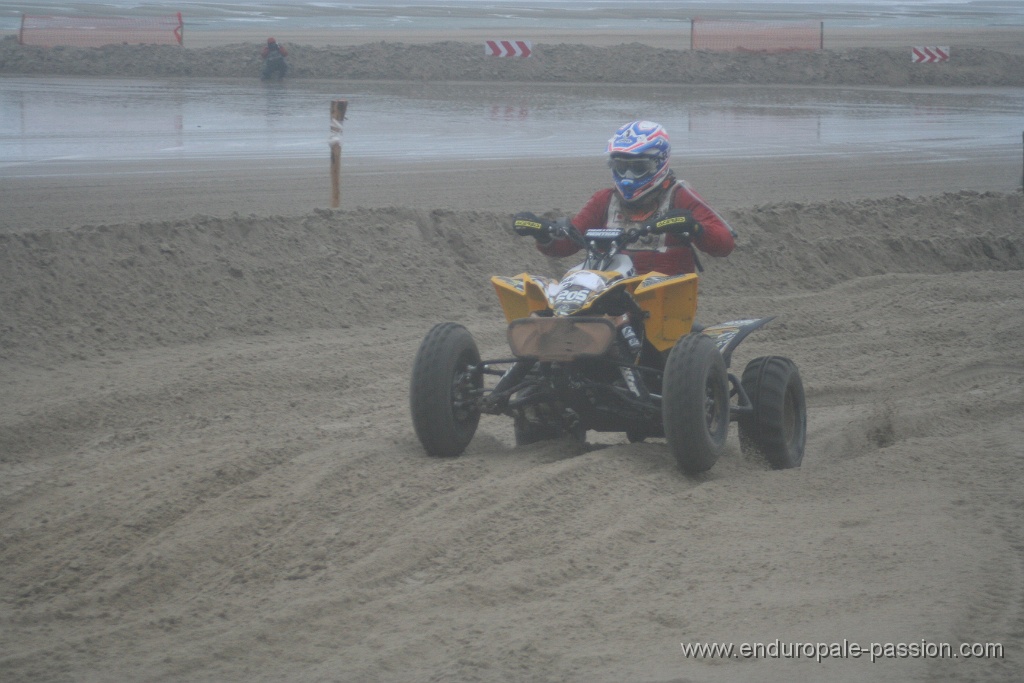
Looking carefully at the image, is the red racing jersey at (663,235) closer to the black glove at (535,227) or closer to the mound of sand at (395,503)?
the black glove at (535,227)

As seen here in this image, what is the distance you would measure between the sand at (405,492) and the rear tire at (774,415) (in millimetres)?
164

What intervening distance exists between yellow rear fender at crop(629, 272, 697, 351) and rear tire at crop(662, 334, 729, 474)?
36cm

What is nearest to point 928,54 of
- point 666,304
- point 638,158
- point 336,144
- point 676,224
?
point 336,144

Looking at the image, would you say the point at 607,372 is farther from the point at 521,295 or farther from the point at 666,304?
the point at 521,295

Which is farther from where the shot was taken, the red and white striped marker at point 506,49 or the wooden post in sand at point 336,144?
the red and white striped marker at point 506,49

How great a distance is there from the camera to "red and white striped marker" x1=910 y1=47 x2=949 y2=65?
3441 centimetres

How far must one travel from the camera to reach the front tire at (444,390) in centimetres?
588

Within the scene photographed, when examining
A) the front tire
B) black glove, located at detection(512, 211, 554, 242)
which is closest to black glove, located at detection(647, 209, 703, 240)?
black glove, located at detection(512, 211, 554, 242)

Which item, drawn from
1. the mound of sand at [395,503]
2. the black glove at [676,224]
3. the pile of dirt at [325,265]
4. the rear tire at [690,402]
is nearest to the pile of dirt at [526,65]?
the pile of dirt at [325,265]

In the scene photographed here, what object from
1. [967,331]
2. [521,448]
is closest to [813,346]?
[967,331]

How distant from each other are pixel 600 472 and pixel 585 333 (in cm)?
72

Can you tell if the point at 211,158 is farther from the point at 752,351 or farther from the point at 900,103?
the point at 900,103

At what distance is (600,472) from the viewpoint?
569 centimetres

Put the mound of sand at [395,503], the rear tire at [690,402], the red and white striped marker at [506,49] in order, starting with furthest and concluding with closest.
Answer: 1. the red and white striped marker at [506,49]
2. the rear tire at [690,402]
3. the mound of sand at [395,503]
